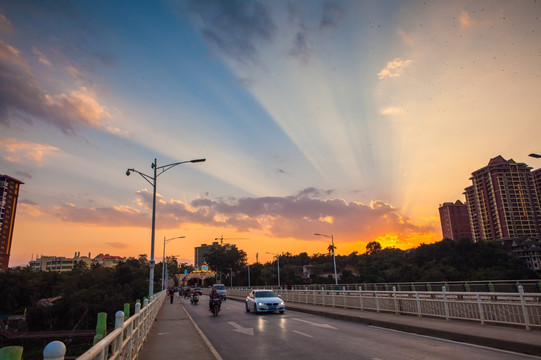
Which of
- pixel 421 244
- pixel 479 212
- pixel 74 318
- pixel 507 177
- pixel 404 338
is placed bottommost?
pixel 74 318

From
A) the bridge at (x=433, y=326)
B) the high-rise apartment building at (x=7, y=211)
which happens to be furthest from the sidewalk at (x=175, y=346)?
the high-rise apartment building at (x=7, y=211)

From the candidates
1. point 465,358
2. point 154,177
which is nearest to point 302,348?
point 465,358

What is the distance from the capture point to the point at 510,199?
145125 millimetres

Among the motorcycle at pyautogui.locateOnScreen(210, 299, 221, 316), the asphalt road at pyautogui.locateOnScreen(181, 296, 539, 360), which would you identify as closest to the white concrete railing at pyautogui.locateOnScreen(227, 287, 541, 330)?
the asphalt road at pyautogui.locateOnScreen(181, 296, 539, 360)

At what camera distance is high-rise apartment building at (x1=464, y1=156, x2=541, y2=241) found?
146125mm

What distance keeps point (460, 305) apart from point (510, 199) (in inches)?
6251

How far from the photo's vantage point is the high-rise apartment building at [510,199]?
146m

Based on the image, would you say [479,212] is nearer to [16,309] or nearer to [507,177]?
[507,177]

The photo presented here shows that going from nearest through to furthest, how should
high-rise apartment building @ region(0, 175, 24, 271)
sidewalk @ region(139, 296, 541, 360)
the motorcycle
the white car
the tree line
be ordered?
sidewalk @ region(139, 296, 541, 360)
the white car
the motorcycle
the tree line
high-rise apartment building @ region(0, 175, 24, 271)

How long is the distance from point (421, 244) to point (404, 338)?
95759 mm

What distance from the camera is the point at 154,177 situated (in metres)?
22.1

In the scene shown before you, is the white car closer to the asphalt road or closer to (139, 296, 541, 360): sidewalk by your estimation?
the asphalt road

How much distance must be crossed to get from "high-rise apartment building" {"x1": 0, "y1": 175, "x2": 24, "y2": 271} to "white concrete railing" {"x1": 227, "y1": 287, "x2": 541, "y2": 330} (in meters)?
191

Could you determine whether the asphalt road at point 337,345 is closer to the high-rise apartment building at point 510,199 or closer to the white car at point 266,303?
the white car at point 266,303
